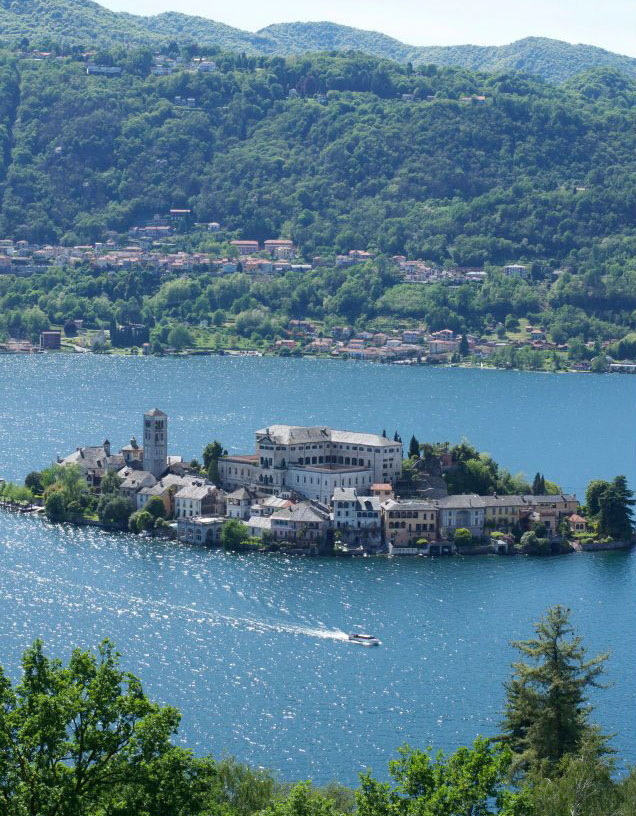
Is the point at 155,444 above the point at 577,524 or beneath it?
above

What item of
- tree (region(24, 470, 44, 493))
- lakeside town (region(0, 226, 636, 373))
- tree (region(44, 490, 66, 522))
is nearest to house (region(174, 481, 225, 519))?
tree (region(44, 490, 66, 522))

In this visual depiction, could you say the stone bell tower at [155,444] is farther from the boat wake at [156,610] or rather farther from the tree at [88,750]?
the tree at [88,750]

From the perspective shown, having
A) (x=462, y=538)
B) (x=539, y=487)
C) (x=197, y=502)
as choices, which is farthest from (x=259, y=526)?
(x=539, y=487)

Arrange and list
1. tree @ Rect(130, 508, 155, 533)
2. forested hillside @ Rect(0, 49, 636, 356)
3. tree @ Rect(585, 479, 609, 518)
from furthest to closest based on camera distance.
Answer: forested hillside @ Rect(0, 49, 636, 356), tree @ Rect(585, 479, 609, 518), tree @ Rect(130, 508, 155, 533)

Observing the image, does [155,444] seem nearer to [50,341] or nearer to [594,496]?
[594,496]

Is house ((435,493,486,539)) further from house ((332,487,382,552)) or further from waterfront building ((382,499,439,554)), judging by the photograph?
house ((332,487,382,552))

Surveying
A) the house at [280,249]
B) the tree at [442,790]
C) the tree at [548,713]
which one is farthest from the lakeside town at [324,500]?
the house at [280,249]
